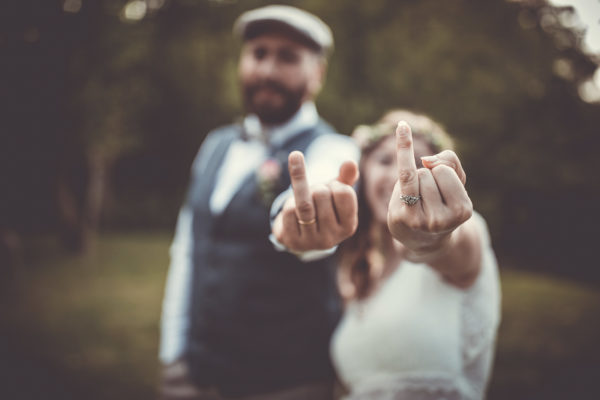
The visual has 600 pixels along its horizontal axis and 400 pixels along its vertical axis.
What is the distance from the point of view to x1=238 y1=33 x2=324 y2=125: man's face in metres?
2.11

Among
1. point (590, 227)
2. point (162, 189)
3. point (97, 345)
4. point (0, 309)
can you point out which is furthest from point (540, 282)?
point (162, 189)

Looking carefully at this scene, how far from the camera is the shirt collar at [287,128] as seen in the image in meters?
2.12

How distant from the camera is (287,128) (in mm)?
2145

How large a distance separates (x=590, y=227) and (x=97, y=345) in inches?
363

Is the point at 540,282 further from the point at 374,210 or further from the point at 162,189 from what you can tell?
the point at 162,189

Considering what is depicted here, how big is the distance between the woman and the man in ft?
0.62

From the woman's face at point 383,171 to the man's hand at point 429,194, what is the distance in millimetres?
905

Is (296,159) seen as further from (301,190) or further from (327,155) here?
(327,155)

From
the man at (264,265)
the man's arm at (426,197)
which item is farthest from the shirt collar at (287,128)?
the man's arm at (426,197)

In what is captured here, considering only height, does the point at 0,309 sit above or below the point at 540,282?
above

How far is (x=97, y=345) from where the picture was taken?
16.1ft

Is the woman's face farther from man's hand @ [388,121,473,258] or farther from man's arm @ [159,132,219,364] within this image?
man's arm @ [159,132,219,364]

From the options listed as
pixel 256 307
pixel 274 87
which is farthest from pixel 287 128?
pixel 256 307

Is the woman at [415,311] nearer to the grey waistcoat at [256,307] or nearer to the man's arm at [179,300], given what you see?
the grey waistcoat at [256,307]
